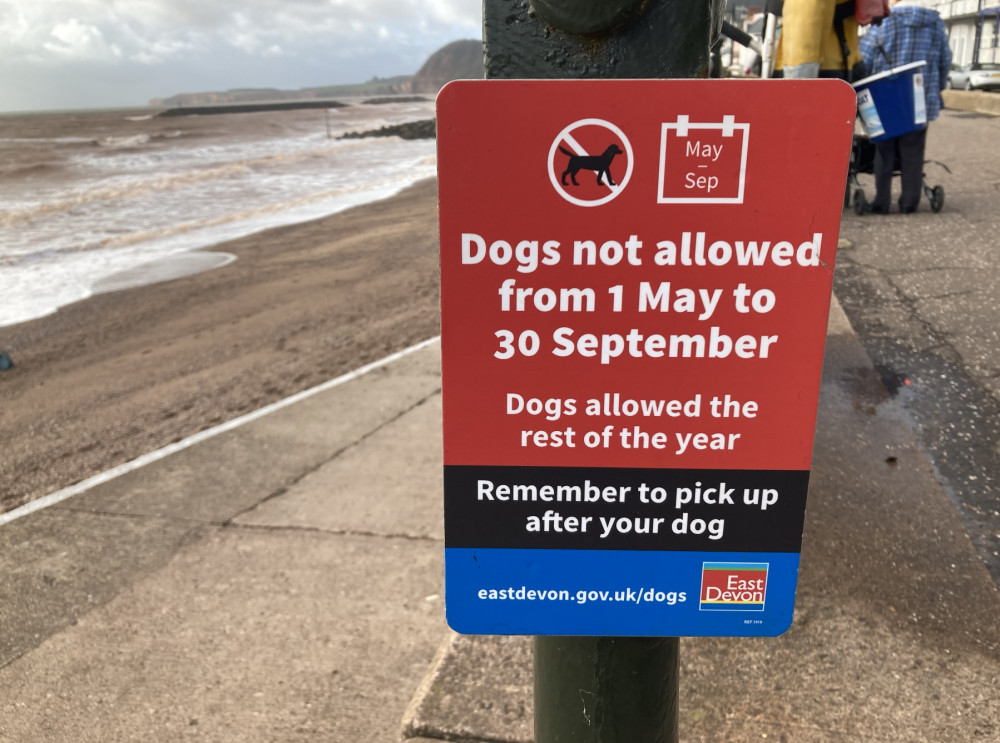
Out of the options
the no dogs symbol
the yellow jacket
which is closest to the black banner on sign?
the no dogs symbol

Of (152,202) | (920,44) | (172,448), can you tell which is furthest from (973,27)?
(172,448)

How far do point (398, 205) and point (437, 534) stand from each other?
1325cm

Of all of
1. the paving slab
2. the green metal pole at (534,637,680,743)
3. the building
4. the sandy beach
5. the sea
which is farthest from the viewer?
the building

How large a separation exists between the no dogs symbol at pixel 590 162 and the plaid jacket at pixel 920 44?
25.1 ft

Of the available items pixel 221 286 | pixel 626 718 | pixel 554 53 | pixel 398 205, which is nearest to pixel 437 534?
pixel 626 718

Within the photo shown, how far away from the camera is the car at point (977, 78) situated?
3023 centimetres

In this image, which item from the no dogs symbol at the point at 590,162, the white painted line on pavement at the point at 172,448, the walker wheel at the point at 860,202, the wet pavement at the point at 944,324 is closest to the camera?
the no dogs symbol at the point at 590,162

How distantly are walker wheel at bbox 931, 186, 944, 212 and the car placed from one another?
2674 cm

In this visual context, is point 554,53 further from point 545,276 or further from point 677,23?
point 545,276

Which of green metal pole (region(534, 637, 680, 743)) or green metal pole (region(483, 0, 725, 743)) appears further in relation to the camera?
green metal pole (region(534, 637, 680, 743))

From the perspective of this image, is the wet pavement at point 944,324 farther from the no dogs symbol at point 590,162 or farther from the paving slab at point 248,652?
the no dogs symbol at point 590,162

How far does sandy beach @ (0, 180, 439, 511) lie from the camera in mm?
5309

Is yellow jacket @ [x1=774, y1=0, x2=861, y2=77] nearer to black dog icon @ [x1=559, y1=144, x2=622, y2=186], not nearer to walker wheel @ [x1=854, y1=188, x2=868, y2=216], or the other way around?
walker wheel @ [x1=854, y1=188, x2=868, y2=216]

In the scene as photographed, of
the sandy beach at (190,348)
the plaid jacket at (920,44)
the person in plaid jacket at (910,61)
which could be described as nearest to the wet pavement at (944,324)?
the person in plaid jacket at (910,61)
